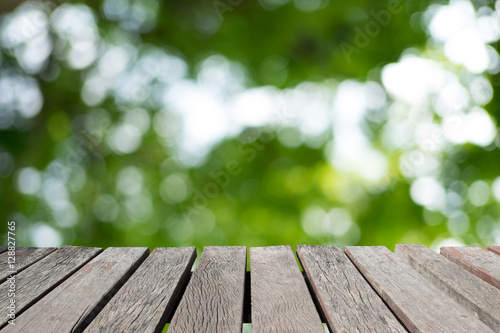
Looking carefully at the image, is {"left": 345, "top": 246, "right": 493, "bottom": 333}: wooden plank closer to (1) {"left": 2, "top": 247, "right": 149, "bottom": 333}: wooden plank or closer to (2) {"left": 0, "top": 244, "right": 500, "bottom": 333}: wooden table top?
(2) {"left": 0, "top": 244, "right": 500, "bottom": 333}: wooden table top

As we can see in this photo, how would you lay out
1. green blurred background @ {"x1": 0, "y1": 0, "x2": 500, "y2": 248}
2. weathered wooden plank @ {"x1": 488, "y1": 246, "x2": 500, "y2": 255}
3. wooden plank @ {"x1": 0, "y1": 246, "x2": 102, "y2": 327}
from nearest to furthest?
wooden plank @ {"x1": 0, "y1": 246, "x2": 102, "y2": 327}
weathered wooden plank @ {"x1": 488, "y1": 246, "x2": 500, "y2": 255}
green blurred background @ {"x1": 0, "y1": 0, "x2": 500, "y2": 248}

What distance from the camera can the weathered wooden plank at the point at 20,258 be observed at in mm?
1228

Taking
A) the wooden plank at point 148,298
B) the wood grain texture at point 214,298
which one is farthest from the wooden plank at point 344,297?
the wooden plank at point 148,298

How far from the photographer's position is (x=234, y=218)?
354cm

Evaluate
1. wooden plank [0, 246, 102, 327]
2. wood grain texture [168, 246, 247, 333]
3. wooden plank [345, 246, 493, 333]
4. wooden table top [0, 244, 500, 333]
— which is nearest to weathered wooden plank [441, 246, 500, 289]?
wooden table top [0, 244, 500, 333]

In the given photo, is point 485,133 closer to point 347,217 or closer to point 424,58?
point 424,58

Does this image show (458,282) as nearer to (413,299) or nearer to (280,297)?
(413,299)

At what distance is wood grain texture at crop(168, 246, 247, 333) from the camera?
2.70ft

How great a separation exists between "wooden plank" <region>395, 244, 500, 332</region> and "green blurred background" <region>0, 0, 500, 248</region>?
211 cm

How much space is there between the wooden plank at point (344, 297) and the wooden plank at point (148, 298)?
33 centimetres

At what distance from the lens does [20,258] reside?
1.36 m

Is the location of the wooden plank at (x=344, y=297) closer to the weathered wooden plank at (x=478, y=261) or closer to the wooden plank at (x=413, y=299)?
the wooden plank at (x=413, y=299)

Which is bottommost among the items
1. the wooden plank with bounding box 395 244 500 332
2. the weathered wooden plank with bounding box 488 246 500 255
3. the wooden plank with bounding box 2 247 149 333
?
the wooden plank with bounding box 2 247 149 333

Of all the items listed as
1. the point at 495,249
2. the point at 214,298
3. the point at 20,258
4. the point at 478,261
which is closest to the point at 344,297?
the point at 214,298
